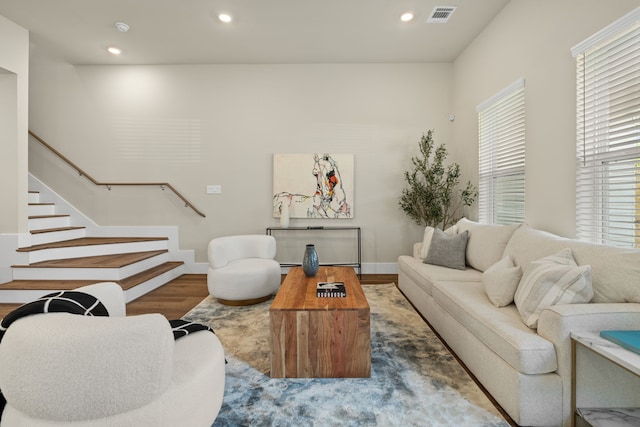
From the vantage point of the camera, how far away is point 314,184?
183 inches

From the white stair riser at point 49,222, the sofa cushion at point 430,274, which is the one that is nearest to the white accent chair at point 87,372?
the sofa cushion at point 430,274

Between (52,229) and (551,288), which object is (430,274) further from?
(52,229)

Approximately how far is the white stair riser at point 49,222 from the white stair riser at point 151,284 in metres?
1.79

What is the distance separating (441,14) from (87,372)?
4167 millimetres

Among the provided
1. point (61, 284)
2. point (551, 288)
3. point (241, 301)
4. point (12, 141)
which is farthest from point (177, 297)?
point (551, 288)

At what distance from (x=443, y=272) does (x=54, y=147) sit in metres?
5.73

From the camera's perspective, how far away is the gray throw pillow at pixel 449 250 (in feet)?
10.2

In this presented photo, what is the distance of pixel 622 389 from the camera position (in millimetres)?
1468

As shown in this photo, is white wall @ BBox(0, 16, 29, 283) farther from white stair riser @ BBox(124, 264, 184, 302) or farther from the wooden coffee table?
the wooden coffee table

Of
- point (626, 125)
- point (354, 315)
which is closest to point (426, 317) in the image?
point (354, 315)

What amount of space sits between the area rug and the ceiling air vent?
10.8 feet

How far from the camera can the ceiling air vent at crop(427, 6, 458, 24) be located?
3279 mm

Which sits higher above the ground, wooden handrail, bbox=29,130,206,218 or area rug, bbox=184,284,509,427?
wooden handrail, bbox=29,130,206,218

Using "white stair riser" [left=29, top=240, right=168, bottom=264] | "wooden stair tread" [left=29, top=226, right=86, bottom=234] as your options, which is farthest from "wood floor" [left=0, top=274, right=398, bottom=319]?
"wooden stair tread" [left=29, top=226, right=86, bottom=234]
